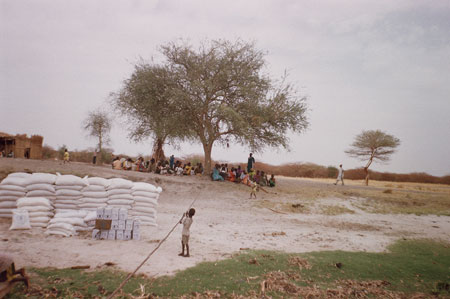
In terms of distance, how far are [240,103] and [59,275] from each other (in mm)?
16424

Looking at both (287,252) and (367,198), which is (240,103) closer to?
(367,198)

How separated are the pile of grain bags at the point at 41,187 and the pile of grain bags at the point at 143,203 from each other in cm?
241

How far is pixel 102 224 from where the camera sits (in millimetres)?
7473

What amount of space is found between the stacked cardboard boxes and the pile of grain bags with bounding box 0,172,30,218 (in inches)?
108

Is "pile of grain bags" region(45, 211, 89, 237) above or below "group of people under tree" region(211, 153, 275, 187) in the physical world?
below

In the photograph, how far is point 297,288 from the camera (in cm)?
498

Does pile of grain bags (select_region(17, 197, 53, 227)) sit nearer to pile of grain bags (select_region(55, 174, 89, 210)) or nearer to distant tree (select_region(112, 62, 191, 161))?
pile of grain bags (select_region(55, 174, 89, 210))

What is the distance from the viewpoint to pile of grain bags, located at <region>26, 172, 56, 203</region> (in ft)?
26.9

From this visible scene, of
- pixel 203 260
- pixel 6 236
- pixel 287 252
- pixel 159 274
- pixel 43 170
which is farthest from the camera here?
pixel 43 170

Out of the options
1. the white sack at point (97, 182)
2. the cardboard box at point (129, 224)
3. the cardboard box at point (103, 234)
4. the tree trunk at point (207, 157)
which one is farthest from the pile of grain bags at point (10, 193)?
the tree trunk at point (207, 157)

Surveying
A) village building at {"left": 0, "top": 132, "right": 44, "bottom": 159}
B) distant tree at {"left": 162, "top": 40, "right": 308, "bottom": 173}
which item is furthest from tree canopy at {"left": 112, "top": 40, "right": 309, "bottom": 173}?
village building at {"left": 0, "top": 132, "right": 44, "bottom": 159}

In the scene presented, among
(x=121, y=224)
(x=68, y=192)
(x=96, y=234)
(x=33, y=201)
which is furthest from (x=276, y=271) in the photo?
(x=33, y=201)

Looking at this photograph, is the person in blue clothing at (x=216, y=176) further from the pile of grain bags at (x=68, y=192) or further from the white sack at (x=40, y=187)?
the white sack at (x=40, y=187)

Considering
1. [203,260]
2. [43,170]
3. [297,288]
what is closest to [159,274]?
[203,260]
